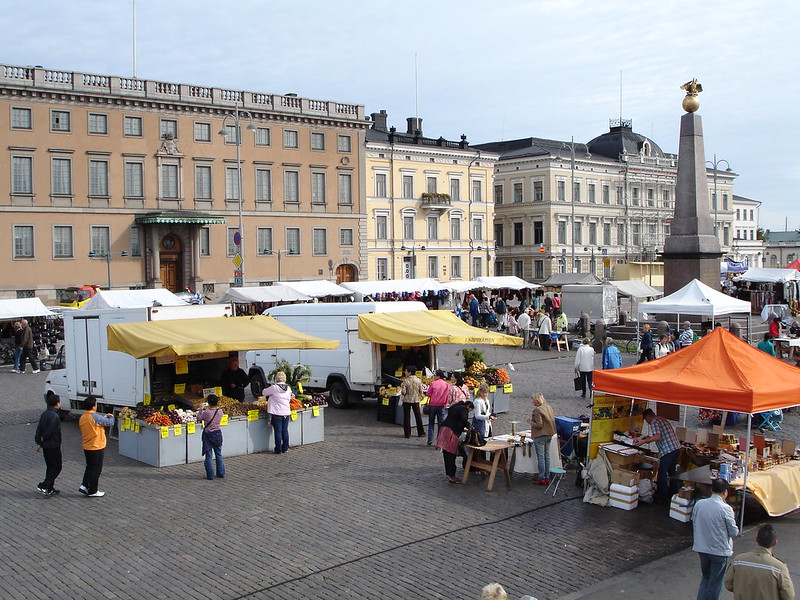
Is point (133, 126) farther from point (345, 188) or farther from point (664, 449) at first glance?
point (664, 449)

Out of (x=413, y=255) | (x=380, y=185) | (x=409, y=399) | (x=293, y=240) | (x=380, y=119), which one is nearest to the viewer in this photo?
(x=409, y=399)

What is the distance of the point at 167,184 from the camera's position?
48812 millimetres

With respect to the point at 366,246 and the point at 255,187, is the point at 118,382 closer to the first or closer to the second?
the point at 255,187

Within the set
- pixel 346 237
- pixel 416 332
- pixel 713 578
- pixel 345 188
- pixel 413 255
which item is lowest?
pixel 713 578

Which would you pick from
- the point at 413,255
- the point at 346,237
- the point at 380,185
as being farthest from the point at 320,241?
the point at 413,255

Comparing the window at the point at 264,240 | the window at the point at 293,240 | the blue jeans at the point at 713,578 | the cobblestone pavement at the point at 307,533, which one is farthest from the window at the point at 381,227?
the blue jeans at the point at 713,578

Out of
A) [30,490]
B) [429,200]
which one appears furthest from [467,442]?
[429,200]

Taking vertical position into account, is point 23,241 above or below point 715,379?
above

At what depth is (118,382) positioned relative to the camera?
1669 cm

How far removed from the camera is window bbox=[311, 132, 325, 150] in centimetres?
5431

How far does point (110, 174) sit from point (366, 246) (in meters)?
18.0

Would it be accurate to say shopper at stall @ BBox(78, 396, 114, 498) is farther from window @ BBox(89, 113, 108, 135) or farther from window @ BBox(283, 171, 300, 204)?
window @ BBox(283, 171, 300, 204)

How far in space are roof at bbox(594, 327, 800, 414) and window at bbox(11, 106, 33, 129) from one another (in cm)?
4033

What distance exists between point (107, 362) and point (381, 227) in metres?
43.5
